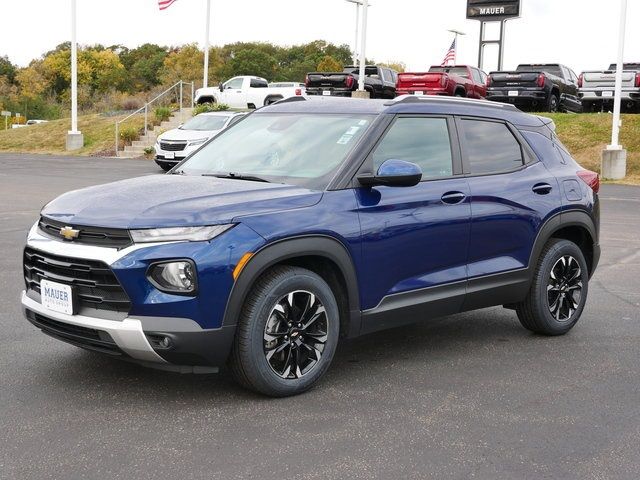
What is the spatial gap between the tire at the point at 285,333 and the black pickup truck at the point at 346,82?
27.8 meters

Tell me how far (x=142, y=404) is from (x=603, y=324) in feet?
13.2

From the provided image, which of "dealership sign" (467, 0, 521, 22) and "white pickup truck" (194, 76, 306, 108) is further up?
"dealership sign" (467, 0, 521, 22)

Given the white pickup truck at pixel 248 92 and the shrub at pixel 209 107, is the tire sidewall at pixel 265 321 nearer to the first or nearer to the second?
the white pickup truck at pixel 248 92

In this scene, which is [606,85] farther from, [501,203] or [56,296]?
[56,296]

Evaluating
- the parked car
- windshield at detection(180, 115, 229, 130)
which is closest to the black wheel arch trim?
the parked car

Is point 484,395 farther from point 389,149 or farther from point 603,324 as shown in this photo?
point 603,324

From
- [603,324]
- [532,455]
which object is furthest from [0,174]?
[532,455]

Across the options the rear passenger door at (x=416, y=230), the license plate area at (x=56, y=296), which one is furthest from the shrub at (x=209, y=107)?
the license plate area at (x=56, y=296)

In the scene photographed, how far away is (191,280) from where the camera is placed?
4.31 metres

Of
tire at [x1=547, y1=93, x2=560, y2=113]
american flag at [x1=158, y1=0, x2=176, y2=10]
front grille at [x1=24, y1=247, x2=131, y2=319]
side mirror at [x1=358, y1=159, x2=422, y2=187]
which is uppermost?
american flag at [x1=158, y1=0, x2=176, y2=10]

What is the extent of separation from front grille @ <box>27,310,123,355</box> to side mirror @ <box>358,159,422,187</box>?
1749 mm

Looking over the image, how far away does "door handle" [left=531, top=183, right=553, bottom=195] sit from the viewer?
6.18 metres

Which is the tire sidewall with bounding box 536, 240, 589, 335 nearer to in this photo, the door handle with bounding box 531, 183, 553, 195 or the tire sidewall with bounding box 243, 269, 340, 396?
the door handle with bounding box 531, 183, 553, 195

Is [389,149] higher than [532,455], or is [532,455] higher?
[389,149]
